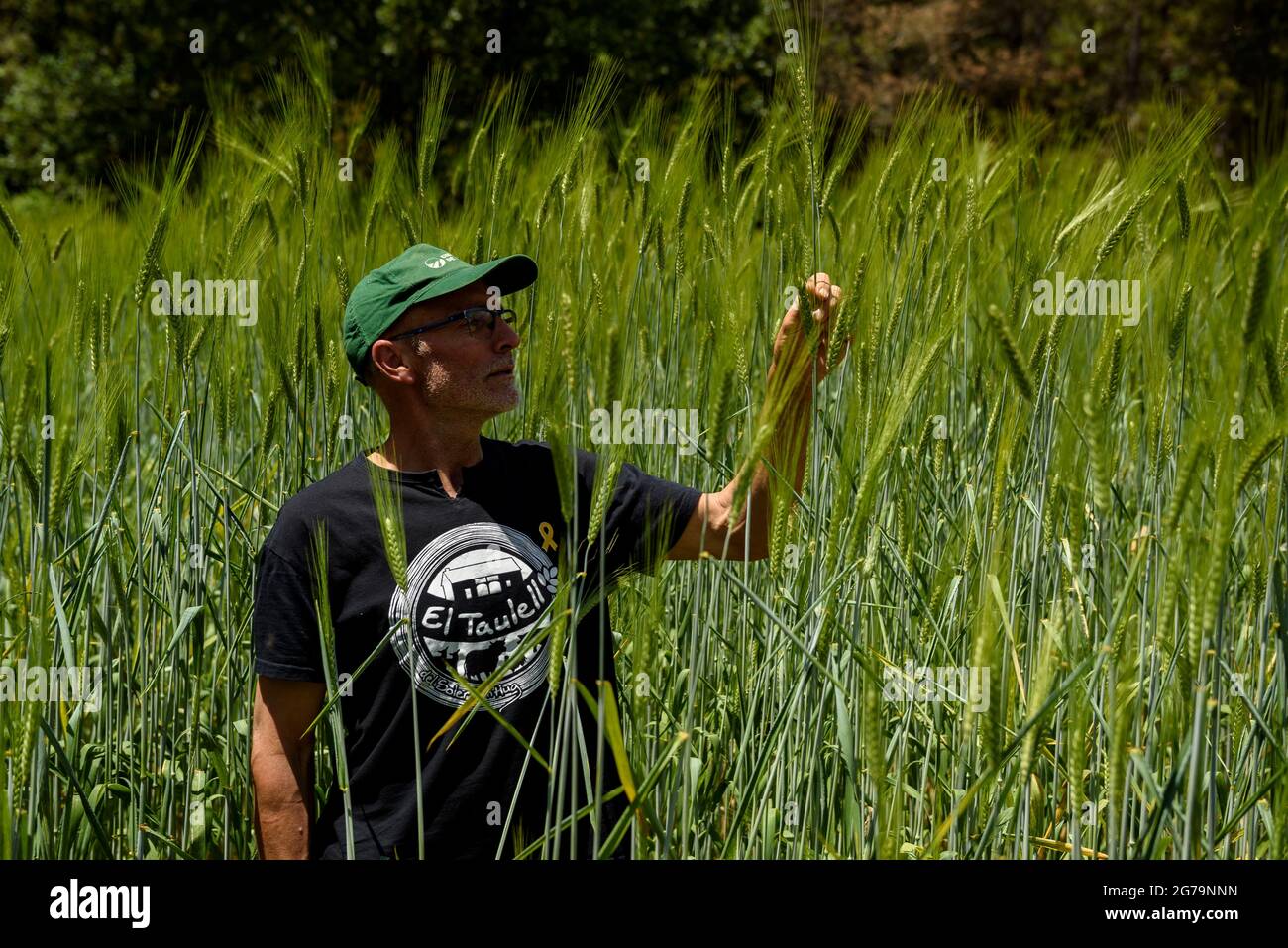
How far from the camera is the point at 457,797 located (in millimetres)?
1551

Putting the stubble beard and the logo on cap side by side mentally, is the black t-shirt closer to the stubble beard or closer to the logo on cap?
the stubble beard

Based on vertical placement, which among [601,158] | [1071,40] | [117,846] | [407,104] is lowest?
[117,846]

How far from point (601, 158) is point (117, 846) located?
185cm

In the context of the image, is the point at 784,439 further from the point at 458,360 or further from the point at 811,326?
the point at 458,360

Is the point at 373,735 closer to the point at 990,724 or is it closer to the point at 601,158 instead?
the point at 990,724

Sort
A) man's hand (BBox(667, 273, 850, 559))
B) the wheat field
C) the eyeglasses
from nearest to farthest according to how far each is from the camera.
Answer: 1. the wheat field
2. man's hand (BBox(667, 273, 850, 559))
3. the eyeglasses

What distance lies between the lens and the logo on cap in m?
1.65

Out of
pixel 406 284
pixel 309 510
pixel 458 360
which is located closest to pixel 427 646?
pixel 309 510

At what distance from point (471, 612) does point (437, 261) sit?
0.48m

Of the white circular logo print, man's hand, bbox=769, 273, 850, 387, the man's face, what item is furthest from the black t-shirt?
man's hand, bbox=769, 273, 850, 387

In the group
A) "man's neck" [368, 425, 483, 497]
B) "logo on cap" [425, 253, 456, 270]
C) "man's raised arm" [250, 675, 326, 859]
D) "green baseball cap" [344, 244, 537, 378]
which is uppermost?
"logo on cap" [425, 253, 456, 270]

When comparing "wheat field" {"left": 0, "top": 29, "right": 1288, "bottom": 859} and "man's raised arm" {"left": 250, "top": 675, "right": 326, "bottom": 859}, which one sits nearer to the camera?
"wheat field" {"left": 0, "top": 29, "right": 1288, "bottom": 859}

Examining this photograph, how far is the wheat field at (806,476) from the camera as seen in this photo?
1.19 m

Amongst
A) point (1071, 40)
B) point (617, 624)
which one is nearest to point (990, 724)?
point (617, 624)
